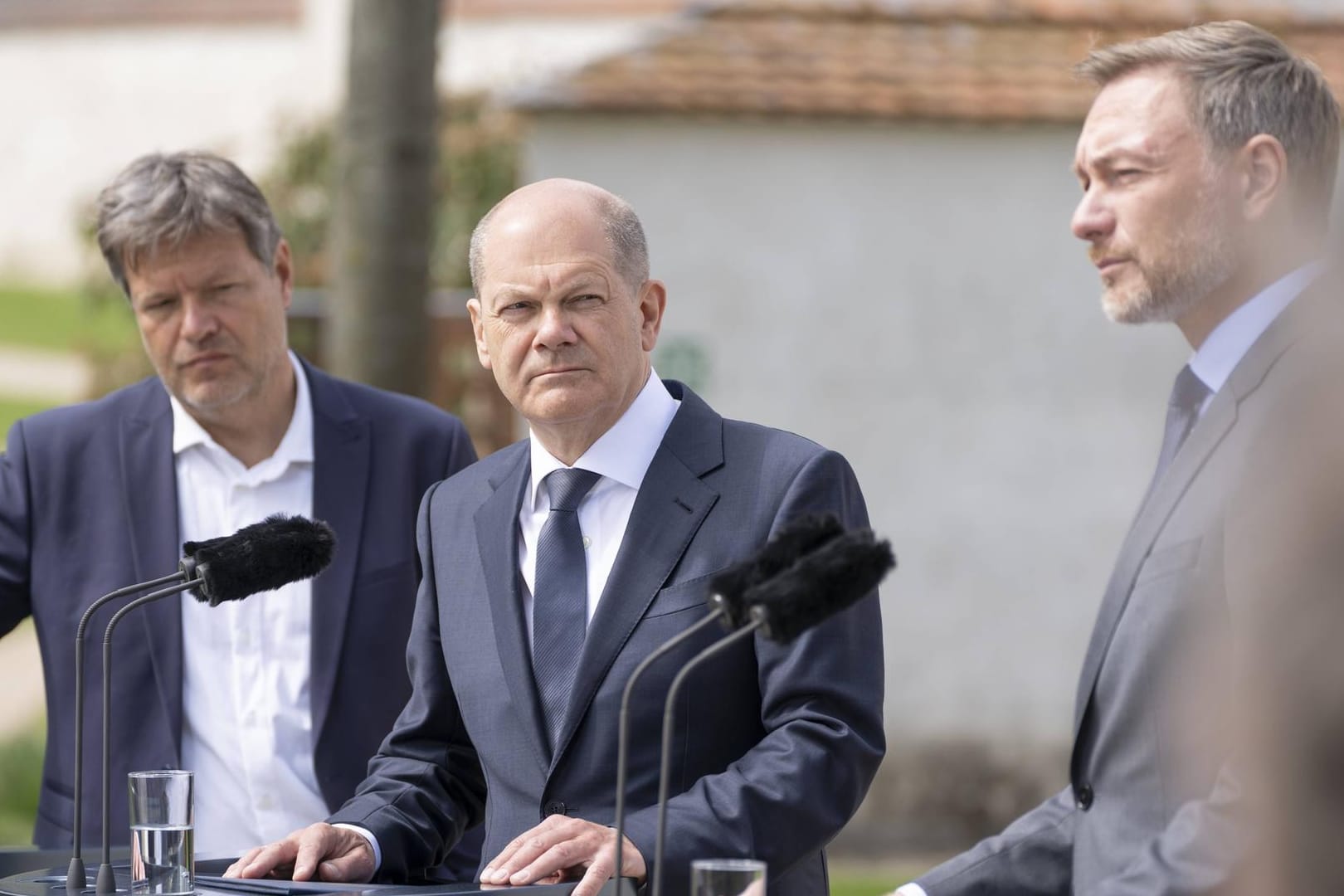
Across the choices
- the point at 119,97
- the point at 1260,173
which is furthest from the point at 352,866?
the point at 119,97

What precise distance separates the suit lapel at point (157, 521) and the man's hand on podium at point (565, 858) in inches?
56.3

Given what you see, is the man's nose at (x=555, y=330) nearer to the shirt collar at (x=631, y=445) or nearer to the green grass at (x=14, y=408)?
the shirt collar at (x=631, y=445)

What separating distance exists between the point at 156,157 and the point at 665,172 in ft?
19.0

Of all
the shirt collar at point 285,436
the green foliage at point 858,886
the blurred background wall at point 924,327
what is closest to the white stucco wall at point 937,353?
the blurred background wall at point 924,327

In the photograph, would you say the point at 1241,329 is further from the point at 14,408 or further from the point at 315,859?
the point at 14,408

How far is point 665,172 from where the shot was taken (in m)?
9.77

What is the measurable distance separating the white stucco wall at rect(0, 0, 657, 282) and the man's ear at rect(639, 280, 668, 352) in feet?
80.3

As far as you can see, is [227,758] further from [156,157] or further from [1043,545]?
[1043,545]

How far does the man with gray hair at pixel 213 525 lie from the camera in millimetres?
3959

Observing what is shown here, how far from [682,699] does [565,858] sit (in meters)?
0.41

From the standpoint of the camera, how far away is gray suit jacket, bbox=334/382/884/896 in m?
2.93

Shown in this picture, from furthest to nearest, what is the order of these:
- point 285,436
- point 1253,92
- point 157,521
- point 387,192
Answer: point 387,192, point 285,436, point 157,521, point 1253,92

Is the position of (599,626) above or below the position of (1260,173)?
below

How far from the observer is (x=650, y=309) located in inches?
133
